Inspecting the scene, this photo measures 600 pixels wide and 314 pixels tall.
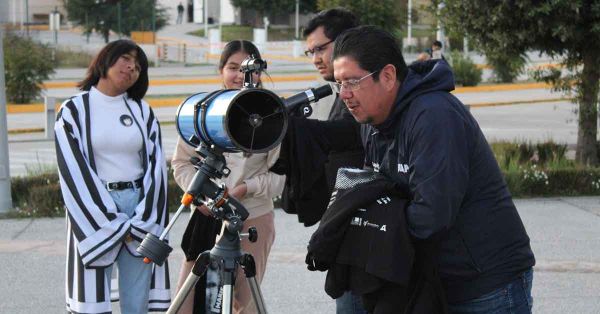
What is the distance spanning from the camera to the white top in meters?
5.43

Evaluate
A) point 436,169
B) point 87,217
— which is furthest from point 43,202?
point 436,169

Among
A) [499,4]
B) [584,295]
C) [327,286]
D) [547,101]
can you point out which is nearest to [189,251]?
[327,286]

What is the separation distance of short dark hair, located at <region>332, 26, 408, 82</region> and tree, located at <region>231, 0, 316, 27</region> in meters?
54.5

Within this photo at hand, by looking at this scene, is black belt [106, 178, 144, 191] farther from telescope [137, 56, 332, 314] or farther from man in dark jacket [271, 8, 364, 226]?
telescope [137, 56, 332, 314]

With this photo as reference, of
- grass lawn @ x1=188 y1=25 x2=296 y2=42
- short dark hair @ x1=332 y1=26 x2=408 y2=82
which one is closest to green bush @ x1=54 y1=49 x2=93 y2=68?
grass lawn @ x1=188 y1=25 x2=296 y2=42

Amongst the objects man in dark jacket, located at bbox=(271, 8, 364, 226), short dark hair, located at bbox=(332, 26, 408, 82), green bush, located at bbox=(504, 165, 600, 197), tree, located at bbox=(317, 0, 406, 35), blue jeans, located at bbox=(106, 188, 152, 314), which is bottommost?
green bush, located at bbox=(504, 165, 600, 197)

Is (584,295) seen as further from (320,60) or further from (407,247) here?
(407,247)

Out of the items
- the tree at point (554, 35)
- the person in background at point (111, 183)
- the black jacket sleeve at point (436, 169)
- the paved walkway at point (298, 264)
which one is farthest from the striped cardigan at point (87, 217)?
the tree at point (554, 35)

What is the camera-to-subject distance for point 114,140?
5434 mm

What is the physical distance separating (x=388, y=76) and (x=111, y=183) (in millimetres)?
2433

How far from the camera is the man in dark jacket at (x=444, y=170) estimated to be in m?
3.29

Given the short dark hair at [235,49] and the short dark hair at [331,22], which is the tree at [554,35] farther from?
the short dark hair at [331,22]

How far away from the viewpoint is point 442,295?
3398mm

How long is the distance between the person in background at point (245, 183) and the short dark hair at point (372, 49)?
1.69 metres
